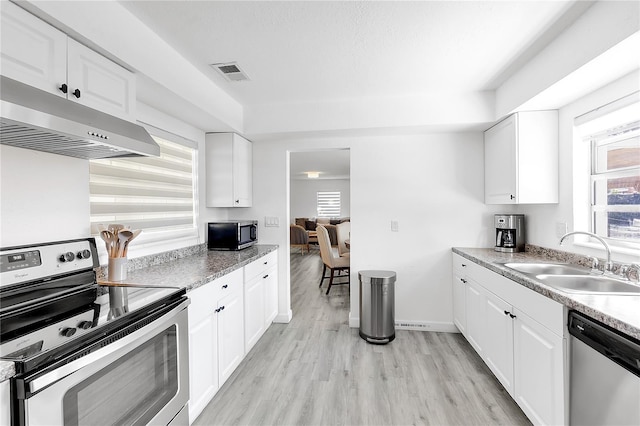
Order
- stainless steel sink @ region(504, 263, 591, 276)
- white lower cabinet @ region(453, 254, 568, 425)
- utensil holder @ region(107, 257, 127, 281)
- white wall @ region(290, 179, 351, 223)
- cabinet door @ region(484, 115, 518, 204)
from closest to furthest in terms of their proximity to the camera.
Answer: white lower cabinet @ region(453, 254, 568, 425)
utensil holder @ region(107, 257, 127, 281)
stainless steel sink @ region(504, 263, 591, 276)
cabinet door @ region(484, 115, 518, 204)
white wall @ region(290, 179, 351, 223)

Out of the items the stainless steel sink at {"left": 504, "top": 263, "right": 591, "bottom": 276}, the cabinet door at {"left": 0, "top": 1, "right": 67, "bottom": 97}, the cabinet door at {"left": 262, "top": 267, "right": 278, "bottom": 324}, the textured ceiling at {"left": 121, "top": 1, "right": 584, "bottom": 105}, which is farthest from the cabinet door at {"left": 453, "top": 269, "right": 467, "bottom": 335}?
the cabinet door at {"left": 0, "top": 1, "right": 67, "bottom": 97}

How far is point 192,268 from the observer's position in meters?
2.23

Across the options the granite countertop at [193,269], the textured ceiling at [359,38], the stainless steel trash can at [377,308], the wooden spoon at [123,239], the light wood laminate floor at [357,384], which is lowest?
the light wood laminate floor at [357,384]

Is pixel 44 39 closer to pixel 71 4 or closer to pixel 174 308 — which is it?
pixel 71 4

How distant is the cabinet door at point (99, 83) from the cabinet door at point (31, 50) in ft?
0.15

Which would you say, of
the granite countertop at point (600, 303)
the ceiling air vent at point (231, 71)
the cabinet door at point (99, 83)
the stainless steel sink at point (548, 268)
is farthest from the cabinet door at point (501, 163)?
the cabinet door at point (99, 83)

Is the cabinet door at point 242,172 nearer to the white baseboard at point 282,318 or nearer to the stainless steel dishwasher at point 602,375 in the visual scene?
the white baseboard at point 282,318

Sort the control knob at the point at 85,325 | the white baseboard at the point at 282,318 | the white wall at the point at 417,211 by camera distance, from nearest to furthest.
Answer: the control knob at the point at 85,325 → the white wall at the point at 417,211 → the white baseboard at the point at 282,318

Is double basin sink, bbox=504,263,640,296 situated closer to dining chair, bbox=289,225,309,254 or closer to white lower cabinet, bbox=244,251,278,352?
white lower cabinet, bbox=244,251,278,352

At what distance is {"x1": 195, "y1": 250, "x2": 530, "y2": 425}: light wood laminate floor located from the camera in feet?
6.38

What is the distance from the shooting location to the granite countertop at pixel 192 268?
1.84m

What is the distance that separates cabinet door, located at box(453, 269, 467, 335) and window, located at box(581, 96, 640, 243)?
1113mm

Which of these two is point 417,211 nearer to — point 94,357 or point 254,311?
point 254,311

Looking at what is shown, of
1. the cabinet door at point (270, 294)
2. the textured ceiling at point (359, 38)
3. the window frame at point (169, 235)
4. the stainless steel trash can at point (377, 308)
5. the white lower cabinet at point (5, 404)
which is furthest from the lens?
the cabinet door at point (270, 294)
